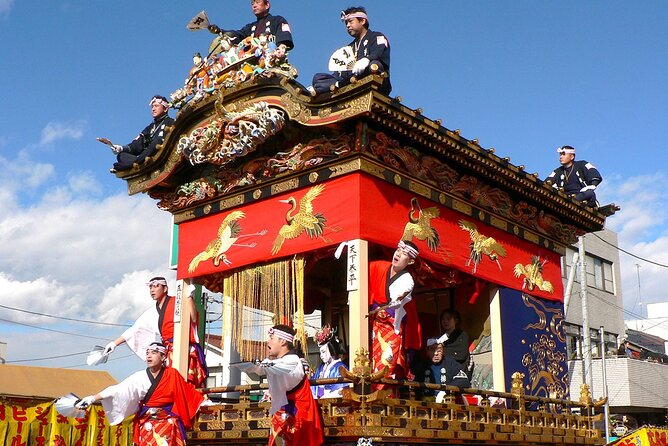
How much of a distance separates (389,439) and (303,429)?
1.02m

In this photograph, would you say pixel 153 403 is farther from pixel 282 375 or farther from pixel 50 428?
pixel 50 428

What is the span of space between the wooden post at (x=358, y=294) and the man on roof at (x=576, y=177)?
4.71 meters

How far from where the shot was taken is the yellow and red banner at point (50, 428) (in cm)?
977

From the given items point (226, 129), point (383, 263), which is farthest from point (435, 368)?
point (226, 129)

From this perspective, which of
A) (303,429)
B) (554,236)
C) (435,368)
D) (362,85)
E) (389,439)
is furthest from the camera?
(554,236)

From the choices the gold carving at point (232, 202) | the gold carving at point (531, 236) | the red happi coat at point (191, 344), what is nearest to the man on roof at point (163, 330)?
the red happi coat at point (191, 344)

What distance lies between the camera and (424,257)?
784 cm

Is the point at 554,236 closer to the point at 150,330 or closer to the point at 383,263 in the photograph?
the point at 383,263

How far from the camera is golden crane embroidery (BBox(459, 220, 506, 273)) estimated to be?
28.2 ft

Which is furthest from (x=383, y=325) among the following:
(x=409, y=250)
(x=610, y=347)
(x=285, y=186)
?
(x=610, y=347)

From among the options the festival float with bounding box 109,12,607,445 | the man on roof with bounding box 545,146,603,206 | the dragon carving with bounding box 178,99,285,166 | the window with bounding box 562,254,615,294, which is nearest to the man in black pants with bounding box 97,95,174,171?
the festival float with bounding box 109,12,607,445

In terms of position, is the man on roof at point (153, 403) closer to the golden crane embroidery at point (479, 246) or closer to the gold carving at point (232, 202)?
the gold carving at point (232, 202)

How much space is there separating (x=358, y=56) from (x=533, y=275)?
4.04m

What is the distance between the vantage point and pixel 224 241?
8.46 metres
